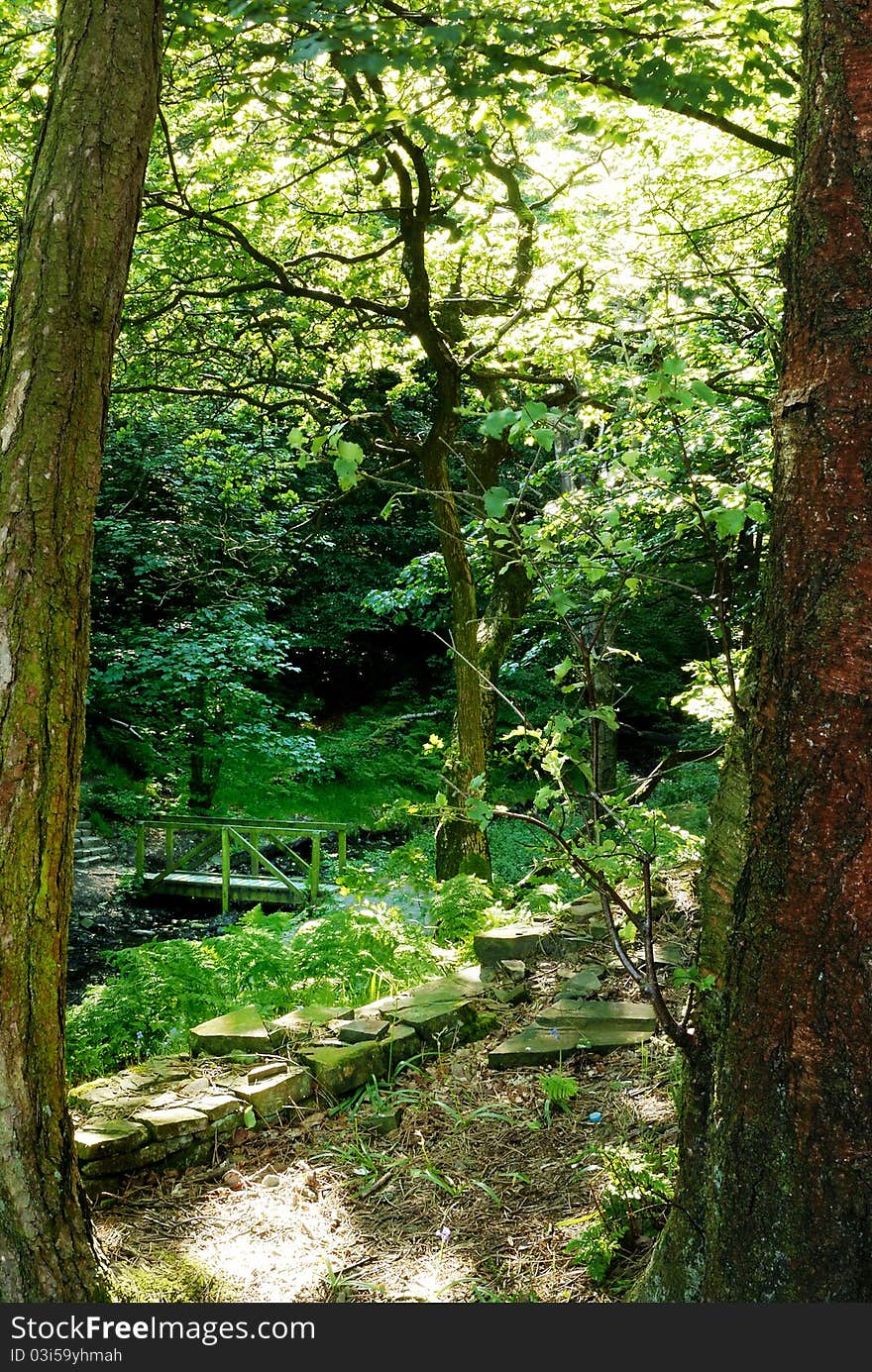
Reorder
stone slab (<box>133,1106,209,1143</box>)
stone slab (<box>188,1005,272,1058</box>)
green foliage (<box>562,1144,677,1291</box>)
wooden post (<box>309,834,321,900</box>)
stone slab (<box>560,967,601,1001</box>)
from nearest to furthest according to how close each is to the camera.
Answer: green foliage (<box>562,1144,677,1291</box>) < stone slab (<box>133,1106,209,1143</box>) < stone slab (<box>188,1005,272,1058</box>) < stone slab (<box>560,967,601,1001</box>) < wooden post (<box>309,834,321,900</box>)

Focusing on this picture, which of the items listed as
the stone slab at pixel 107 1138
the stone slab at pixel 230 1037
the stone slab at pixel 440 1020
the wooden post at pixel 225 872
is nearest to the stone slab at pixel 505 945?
the stone slab at pixel 440 1020

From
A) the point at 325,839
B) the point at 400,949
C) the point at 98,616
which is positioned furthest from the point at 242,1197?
the point at 325,839

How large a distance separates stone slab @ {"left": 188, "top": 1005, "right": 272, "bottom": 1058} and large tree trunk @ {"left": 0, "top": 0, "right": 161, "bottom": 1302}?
5.77 ft

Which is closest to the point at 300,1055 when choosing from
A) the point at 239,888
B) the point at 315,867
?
the point at 315,867

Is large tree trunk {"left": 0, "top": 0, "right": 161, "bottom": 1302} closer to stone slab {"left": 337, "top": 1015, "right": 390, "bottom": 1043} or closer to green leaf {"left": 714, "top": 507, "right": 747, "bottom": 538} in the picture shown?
green leaf {"left": 714, "top": 507, "right": 747, "bottom": 538}

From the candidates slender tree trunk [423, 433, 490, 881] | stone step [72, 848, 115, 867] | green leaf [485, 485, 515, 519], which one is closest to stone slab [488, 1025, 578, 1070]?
green leaf [485, 485, 515, 519]

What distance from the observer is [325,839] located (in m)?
15.6

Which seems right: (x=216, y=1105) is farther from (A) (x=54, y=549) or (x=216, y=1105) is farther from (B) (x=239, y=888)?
(B) (x=239, y=888)

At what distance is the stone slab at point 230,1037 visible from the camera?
4.08m

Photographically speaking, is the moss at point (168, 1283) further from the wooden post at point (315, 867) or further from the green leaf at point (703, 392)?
the wooden post at point (315, 867)

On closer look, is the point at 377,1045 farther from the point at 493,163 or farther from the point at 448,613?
the point at 448,613

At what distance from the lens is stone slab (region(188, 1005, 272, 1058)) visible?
4.08m

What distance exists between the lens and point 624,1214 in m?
2.71

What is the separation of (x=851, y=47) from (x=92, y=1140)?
3.49 m
